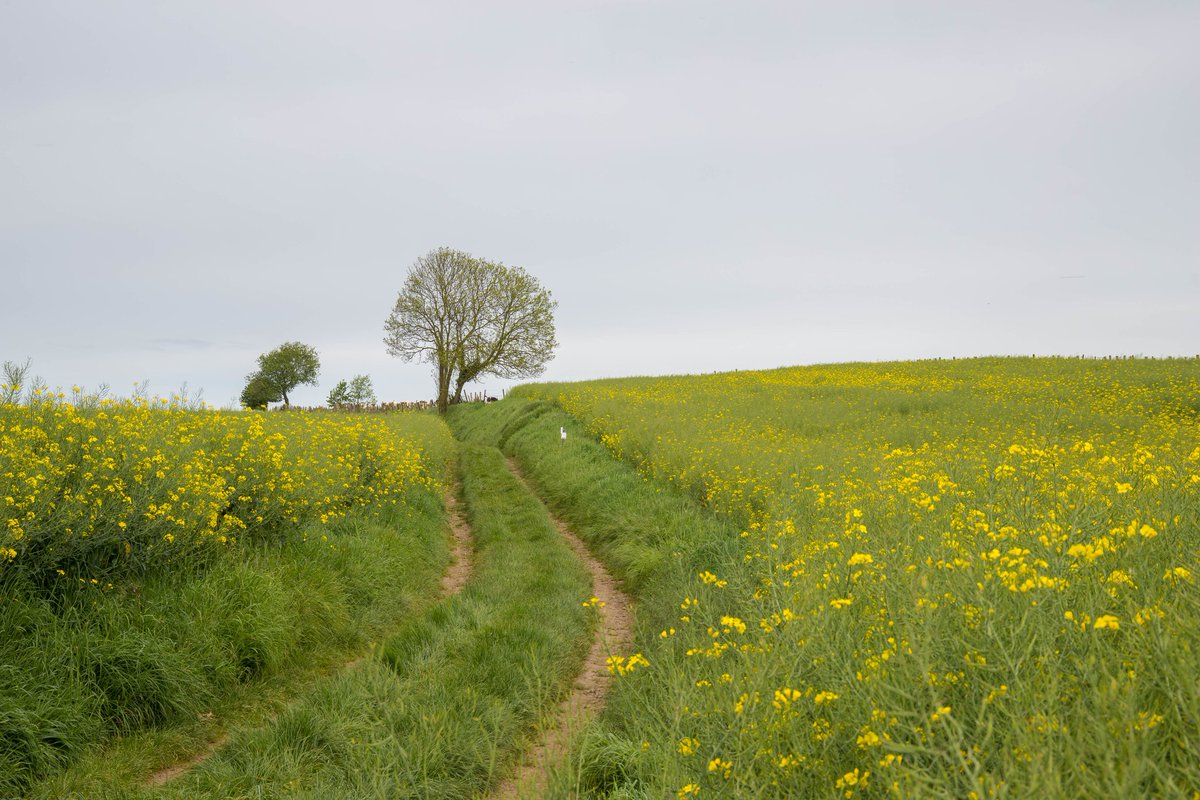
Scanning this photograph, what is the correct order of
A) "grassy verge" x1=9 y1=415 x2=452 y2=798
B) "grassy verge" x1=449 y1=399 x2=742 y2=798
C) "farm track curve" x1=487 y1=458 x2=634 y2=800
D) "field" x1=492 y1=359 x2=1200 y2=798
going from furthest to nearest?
"grassy verge" x1=9 y1=415 x2=452 y2=798 → "farm track curve" x1=487 y1=458 x2=634 y2=800 → "grassy verge" x1=449 y1=399 x2=742 y2=798 → "field" x1=492 y1=359 x2=1200 y2=798

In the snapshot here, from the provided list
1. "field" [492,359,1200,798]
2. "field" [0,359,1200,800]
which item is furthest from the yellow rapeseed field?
"field" [492,359,1200,798]

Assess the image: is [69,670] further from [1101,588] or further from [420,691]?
[1101,588]

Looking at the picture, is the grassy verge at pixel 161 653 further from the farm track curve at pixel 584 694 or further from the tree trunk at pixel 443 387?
the tree trunk at pixel 443 387

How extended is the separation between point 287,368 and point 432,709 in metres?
65.4

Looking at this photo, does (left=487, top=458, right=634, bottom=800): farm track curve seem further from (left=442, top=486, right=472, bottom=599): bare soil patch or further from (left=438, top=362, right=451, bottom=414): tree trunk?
(left=438, top=362, right=451, bottom=414): tree trunk

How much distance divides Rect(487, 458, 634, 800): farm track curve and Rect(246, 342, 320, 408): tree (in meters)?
59.5

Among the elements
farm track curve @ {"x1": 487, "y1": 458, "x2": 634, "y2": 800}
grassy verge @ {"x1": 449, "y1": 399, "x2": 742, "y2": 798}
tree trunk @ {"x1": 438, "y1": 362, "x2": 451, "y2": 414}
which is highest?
tree trunk @ {"x1": 438, "y1": 362, "x2": 451, "y2": 414}

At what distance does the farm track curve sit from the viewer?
4.68 metres

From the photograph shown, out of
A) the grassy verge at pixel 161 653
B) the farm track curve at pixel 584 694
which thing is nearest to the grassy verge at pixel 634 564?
the farm track curve at pixel 584 694

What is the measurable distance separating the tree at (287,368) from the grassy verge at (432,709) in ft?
202

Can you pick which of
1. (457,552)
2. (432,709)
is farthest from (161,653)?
(457,552)

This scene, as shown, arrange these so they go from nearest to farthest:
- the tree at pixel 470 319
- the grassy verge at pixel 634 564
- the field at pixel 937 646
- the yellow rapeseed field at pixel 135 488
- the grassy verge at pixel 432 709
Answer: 1. the field at pixel 937 646
2. the grassy verge at pixel 634 564
3. the grassy verge at pixel 432 709
4. the yellow rapeseed field at pixel 135 488
5. the tree at pixel 470 319

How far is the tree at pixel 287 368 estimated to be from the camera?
2566 inches

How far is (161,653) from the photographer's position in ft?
22.0
